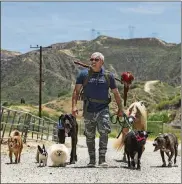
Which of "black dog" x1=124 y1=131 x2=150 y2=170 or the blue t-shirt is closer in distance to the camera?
the blue t-shirt

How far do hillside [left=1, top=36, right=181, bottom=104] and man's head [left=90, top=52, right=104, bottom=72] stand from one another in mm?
85732

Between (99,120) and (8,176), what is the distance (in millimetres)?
1620

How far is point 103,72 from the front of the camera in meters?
9.05

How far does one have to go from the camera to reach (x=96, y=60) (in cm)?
889

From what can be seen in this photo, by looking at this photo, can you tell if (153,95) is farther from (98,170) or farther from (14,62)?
(98,170)

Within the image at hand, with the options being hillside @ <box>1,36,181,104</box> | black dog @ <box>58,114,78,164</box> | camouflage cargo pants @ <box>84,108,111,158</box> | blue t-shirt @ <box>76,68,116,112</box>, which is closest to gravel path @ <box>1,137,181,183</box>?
camouflage cargo pants @ <box>84,108,111,158</box>

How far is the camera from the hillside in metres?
116

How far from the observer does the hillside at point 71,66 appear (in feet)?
380

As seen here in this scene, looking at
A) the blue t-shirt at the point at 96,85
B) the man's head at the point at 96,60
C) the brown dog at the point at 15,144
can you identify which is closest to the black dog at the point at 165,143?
the brown dog at the point at 15,144

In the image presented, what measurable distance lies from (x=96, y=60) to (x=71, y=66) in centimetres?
14106

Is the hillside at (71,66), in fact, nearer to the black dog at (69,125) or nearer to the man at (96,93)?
the black dog at (69,125)

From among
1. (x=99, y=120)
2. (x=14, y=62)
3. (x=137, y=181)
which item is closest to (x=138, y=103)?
(x=99, y=120)

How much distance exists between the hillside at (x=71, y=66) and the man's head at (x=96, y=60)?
281ft

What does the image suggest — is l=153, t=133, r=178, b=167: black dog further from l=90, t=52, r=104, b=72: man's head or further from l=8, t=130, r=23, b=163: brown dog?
l=90, t=52, r=104, b=72: man's head
